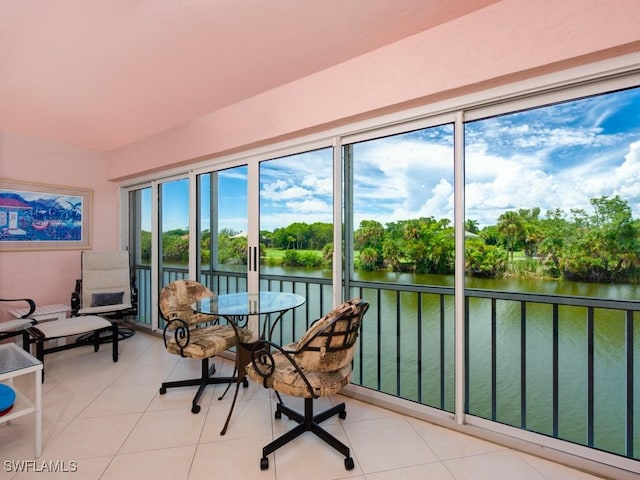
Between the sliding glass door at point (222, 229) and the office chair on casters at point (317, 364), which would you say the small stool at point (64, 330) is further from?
the office chair on casters at point (317, 364)

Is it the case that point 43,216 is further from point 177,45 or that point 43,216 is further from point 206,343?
point 177,45

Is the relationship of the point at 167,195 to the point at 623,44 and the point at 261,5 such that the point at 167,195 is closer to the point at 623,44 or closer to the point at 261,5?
the point at 261,5

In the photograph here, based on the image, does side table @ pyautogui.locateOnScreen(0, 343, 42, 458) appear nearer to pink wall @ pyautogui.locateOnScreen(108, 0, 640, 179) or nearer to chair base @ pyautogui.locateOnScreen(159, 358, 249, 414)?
chair base @ pyautogui.locateOnScreen(159, 358, 249, 414)

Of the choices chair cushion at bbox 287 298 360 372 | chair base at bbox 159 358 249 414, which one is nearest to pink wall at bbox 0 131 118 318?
chair base at bbox 159 358 249 414

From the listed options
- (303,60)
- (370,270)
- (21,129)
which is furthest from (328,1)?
(21,129)

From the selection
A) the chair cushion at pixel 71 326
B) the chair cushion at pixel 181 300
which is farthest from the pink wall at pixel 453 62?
the chair cushion at pixel 71 326

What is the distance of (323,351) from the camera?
1676mm

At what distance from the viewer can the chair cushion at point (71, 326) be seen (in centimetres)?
288

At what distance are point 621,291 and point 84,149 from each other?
583cm

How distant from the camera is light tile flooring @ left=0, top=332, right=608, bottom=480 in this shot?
5.53ft

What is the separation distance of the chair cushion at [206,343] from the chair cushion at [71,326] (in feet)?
3.96

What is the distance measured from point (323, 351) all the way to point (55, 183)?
4431mm

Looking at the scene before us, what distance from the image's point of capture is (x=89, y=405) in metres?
2.37

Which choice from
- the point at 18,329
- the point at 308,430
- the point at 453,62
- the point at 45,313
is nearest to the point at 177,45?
the point at 453,62
